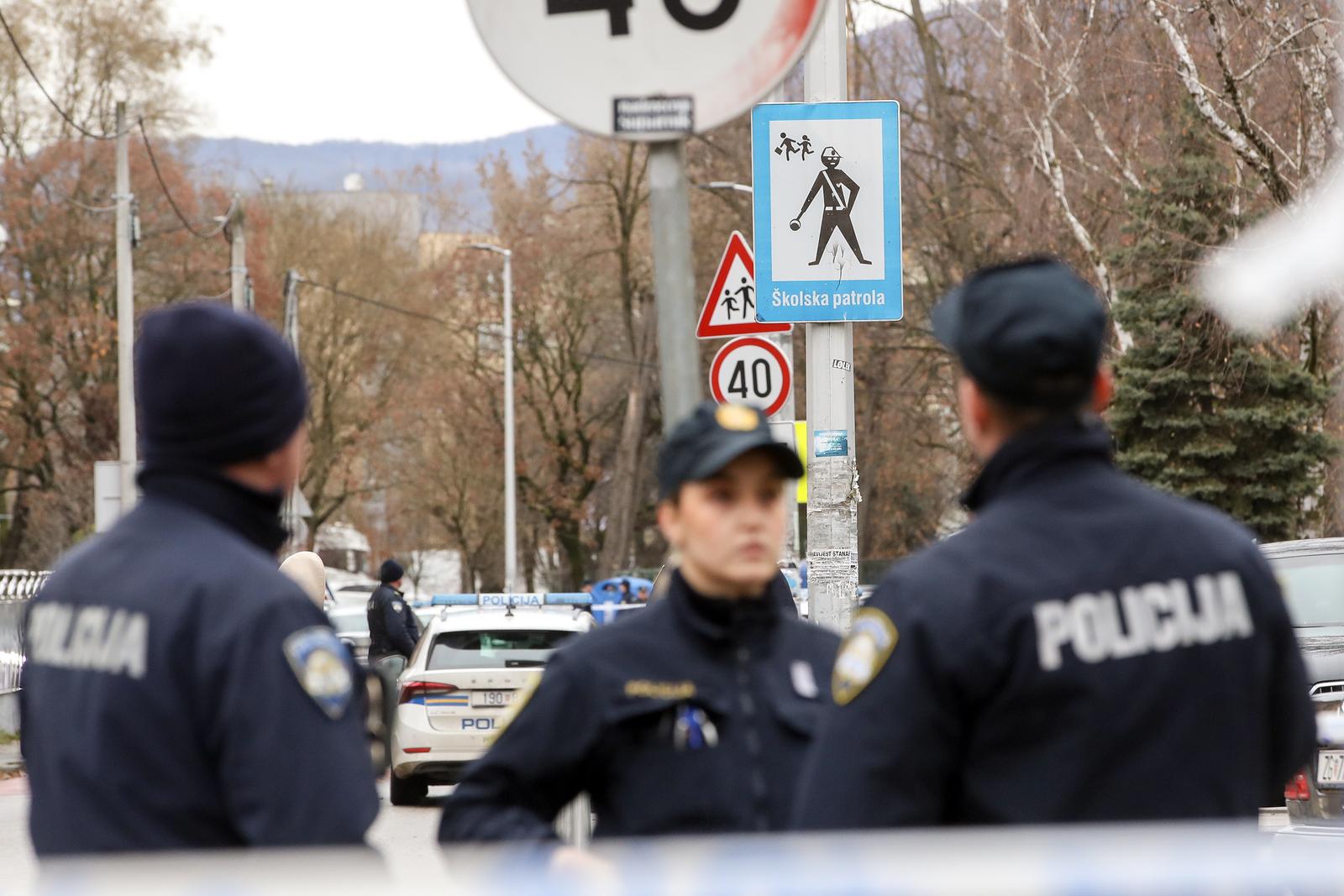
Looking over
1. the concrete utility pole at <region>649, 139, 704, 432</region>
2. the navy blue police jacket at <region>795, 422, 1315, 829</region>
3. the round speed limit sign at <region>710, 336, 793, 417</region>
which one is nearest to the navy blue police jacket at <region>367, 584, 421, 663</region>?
the round speed limit sign at <region>710, 336, 793, 417</region>

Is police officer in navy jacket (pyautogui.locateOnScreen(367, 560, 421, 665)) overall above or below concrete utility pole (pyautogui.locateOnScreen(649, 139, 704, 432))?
below

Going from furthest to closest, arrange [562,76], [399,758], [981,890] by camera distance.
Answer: [399,758] < [562,76] < [981,890]

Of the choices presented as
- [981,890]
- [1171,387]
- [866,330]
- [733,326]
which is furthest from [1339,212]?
[981,890]

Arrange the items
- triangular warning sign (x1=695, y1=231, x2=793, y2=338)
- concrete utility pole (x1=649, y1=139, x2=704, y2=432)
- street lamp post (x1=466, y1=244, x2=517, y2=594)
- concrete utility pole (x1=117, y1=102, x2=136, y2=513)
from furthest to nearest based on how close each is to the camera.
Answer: street lamp post (x1=466, y1=244, x2=517, y2=594), concrete utility pole (x1=117, y1=102, x2=136, y2=513), triangular warning sign (x1=695, y1=231, x2=793, y2=338), concrete utility pole (x1=649, y1=139, x2=704, y2=432)

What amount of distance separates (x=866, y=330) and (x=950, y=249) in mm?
3349

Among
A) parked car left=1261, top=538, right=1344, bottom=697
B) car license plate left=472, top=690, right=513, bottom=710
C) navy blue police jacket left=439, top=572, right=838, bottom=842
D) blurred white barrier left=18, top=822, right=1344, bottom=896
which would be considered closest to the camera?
blurred white barrier left=18, top=822, right=1344, bottom=896

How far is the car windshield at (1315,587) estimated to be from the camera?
424 inches

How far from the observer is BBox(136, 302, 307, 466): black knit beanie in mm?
2896

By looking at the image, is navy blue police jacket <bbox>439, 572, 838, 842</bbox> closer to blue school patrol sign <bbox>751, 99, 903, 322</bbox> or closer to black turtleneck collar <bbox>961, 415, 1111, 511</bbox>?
black turtleneck collar <bbox>961, 415, 1111, 511</bbox>

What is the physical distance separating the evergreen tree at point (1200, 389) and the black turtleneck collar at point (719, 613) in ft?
88.5

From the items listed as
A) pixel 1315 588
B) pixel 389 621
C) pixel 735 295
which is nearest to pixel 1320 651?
pixel 1315 588

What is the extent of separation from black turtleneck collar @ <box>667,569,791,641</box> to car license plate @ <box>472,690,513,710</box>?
39.4ft

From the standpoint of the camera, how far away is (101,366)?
4503 centimetres

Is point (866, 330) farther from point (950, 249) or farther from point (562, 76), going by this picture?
point (562, 76)
